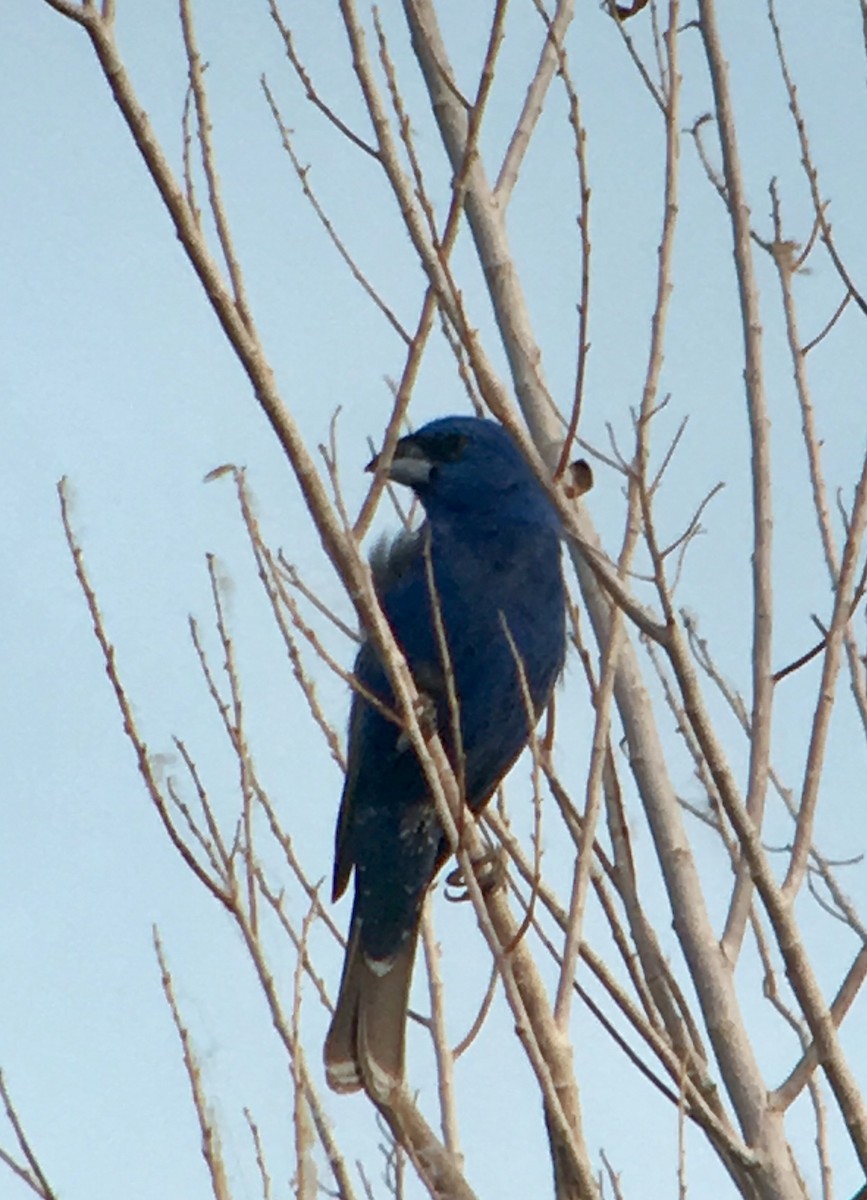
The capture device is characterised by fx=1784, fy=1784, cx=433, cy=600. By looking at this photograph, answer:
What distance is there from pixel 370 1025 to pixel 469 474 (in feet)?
5.20

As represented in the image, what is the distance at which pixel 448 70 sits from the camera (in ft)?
15.7

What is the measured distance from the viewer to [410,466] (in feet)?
17.3

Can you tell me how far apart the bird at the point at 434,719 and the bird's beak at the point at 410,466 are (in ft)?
0.65

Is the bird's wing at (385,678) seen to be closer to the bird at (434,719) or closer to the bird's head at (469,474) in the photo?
the bird at (434,719)

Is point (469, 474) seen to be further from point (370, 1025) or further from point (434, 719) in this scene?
point (370, 1025)

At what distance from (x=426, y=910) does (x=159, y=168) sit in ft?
7.52

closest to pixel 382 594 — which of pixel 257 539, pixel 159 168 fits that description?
pixel 257 539

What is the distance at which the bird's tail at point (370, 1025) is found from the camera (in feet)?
15.4

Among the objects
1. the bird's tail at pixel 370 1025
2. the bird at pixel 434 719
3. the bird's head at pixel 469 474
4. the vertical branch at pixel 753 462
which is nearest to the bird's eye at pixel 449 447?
the bird's head at pixel 469 474

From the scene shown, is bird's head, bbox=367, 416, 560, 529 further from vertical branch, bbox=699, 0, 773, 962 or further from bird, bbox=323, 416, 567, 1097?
vertical branch, bbox=699, 0, 773, 962

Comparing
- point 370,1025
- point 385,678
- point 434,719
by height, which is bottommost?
point 370,1025

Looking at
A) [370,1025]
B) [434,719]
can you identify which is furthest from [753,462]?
[370,1025]

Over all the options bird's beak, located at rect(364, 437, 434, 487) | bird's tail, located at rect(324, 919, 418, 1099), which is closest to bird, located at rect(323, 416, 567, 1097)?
bird's tail, located at rect(324, 919, 418, 1099)

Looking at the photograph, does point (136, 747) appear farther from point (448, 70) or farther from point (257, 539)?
point (448, 70)
